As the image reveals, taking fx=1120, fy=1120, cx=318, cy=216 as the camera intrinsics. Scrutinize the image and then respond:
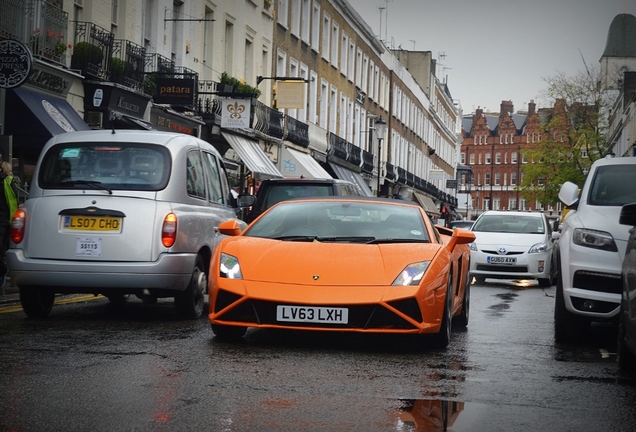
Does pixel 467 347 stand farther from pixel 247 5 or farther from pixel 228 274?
pixel 247 5

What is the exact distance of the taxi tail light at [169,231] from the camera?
10633mm

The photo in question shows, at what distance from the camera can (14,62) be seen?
1725cm

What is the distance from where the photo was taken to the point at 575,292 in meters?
9.79

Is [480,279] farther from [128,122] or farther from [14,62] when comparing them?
[14,62]

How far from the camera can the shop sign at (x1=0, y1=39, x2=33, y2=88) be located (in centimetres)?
1706

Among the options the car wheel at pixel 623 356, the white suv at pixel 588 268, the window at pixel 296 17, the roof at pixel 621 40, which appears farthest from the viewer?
the roof at pixel 621 40

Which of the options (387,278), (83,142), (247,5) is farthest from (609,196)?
(247,5)

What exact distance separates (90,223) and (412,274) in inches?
133

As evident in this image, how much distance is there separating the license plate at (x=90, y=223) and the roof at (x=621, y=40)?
13558cm

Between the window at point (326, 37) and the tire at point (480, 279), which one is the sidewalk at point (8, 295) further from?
the window at point (326, 37)

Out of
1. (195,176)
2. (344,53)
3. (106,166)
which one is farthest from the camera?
(344,53)

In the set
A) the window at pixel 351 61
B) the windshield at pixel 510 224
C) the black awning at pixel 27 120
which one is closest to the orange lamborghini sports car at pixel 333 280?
the black awning at pixel 27 120

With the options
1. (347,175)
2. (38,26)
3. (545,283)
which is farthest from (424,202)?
(38,26)

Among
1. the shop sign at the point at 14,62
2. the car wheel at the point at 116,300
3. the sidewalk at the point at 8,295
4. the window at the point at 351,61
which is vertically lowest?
the sidewalk at the point at 8,295
